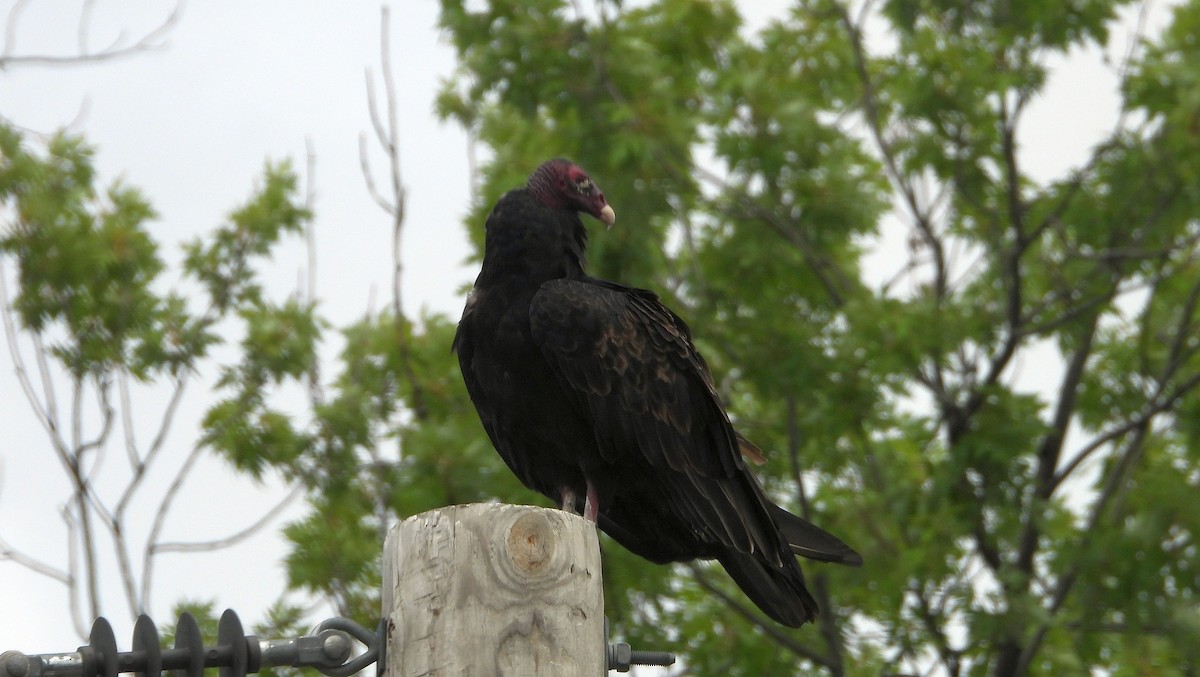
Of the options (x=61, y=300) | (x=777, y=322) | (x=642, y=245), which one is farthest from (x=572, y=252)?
(x=61, y=300)

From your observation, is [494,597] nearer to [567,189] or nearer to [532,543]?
[532,543]

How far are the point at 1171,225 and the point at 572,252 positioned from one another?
15.4 feet

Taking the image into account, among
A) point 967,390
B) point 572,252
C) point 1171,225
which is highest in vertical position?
point 1171,225

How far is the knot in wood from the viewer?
2080mm

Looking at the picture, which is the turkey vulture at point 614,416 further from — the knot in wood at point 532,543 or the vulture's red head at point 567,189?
the knot in wood at point 532,543

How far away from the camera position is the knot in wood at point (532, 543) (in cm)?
208

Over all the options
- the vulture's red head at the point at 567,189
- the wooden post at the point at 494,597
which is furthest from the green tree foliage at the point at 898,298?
the wooden post at the point at 494,597

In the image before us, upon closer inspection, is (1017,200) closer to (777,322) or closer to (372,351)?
(777,322)

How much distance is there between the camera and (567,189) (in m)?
3.91

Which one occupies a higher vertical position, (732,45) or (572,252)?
(732,45)

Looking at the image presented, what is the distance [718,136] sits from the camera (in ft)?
23.6

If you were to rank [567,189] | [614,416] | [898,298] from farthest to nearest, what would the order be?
1. [898,298]
2. [567,189]
3. [614,416]

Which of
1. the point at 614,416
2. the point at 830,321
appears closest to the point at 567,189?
the point at 614,416

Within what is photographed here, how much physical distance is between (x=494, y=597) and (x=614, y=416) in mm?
1436
